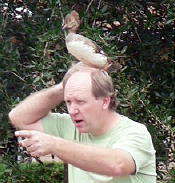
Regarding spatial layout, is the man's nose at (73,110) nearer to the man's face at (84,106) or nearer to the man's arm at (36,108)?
the man's face at (84,106)

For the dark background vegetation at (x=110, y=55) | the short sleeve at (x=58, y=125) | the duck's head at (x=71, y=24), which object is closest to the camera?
the short sleeve at (x=58, y=125)

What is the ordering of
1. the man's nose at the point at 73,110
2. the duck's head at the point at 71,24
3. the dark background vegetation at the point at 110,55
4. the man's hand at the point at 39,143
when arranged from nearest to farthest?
1. the man's hand at the point at 39,143
2. the man's nose at the point at 73,110
3. the duck's head at the point at 71,24
4. the dark background vegetation at the point at 110,55

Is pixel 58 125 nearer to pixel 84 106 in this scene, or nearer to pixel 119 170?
pixel 84 106

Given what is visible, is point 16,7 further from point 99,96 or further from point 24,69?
point 99,96

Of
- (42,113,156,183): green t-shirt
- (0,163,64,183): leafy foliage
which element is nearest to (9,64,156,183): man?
(42,113,156,183): green t-shirt

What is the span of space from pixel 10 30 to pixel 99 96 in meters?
1.91

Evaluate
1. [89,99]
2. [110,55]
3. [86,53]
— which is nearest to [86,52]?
[86,53]

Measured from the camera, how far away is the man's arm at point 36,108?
318cm

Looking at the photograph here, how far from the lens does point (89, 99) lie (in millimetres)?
2736

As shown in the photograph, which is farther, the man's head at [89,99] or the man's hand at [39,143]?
the man's head at [89,99]

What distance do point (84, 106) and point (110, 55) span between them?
1274 mm

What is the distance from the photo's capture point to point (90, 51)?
301 centimetres

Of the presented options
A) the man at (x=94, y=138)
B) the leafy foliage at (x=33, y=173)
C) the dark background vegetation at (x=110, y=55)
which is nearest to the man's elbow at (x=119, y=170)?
the man at (x=94, y=138)

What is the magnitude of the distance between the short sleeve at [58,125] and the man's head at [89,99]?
0.31m
